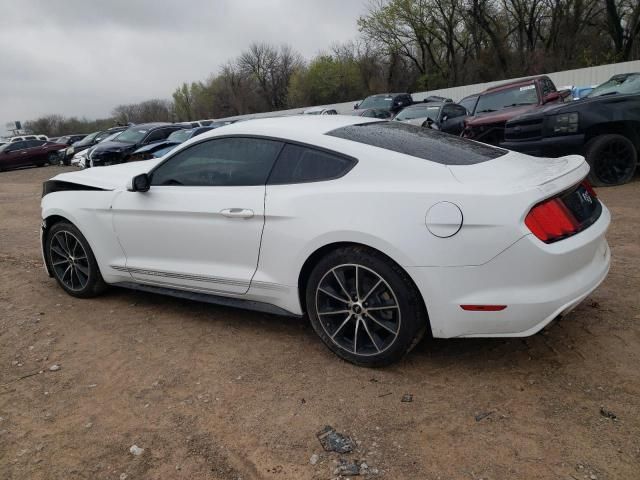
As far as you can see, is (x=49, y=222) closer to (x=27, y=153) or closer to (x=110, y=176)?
(x=110, y=176)

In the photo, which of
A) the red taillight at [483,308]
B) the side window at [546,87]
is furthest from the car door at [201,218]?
the side window at [546,87]

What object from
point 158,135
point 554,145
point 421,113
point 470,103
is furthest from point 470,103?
point 158,135

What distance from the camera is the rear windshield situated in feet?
10.6

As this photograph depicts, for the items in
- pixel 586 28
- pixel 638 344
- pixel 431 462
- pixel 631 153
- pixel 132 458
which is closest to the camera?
pixel 431 462

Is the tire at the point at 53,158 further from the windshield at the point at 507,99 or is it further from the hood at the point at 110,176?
the hood at the point at 110,176

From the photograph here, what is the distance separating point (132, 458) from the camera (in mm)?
2604

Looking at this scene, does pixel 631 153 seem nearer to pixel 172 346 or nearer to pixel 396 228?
pixel 396 228

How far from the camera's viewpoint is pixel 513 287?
9.05 feet

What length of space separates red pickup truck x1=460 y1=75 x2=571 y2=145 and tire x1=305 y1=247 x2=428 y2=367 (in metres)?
8.28

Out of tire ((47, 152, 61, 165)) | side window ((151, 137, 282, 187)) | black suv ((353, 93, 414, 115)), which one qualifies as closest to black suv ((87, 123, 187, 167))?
black suv ((353, 93, 414, 115))

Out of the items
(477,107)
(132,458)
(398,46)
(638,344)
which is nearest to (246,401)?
(132,458)

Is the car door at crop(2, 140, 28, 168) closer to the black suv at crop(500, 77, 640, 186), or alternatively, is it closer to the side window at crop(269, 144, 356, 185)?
the black suv at crop(500, 77, 640, 186)

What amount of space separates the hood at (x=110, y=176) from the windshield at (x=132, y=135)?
12.4 meters

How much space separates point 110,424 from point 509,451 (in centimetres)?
204
